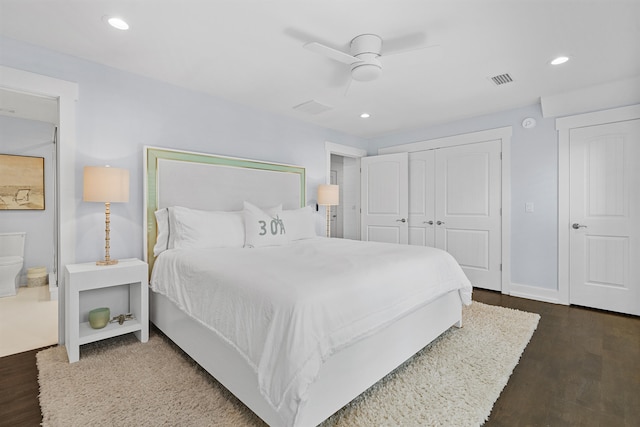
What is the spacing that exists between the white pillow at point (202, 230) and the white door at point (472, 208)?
3069mm

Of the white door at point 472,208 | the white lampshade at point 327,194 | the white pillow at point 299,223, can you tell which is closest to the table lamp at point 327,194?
the white lampshade at point 327,194

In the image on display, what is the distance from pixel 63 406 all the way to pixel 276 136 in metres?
3.27

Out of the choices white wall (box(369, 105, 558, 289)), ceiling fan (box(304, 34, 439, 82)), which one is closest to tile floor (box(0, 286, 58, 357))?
ceiling fan (box(304, 34, 439, 82))

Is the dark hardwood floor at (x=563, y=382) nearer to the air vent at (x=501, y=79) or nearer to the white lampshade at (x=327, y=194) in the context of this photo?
the air vent at (x=501, y=79)

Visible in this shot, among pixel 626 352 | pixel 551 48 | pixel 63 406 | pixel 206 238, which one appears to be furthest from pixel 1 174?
pixel 626 352

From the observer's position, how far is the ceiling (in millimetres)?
1902

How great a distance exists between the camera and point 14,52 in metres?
2.25

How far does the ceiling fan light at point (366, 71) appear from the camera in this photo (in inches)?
91.6

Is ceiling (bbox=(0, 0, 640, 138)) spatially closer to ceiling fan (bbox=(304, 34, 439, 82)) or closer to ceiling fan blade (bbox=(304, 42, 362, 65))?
ceiling fan (bbox=(304, 34, 439, 82))

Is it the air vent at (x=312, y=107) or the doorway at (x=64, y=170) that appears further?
the air vent at (x=312, y=107)

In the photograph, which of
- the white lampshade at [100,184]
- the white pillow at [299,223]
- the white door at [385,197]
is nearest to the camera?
the white lampshade at [100,184]

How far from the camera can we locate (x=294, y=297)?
4.49 feet

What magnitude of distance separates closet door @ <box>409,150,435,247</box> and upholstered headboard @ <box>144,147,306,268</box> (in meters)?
1.92

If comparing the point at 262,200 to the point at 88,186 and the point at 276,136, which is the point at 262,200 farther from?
the point at 88,186
